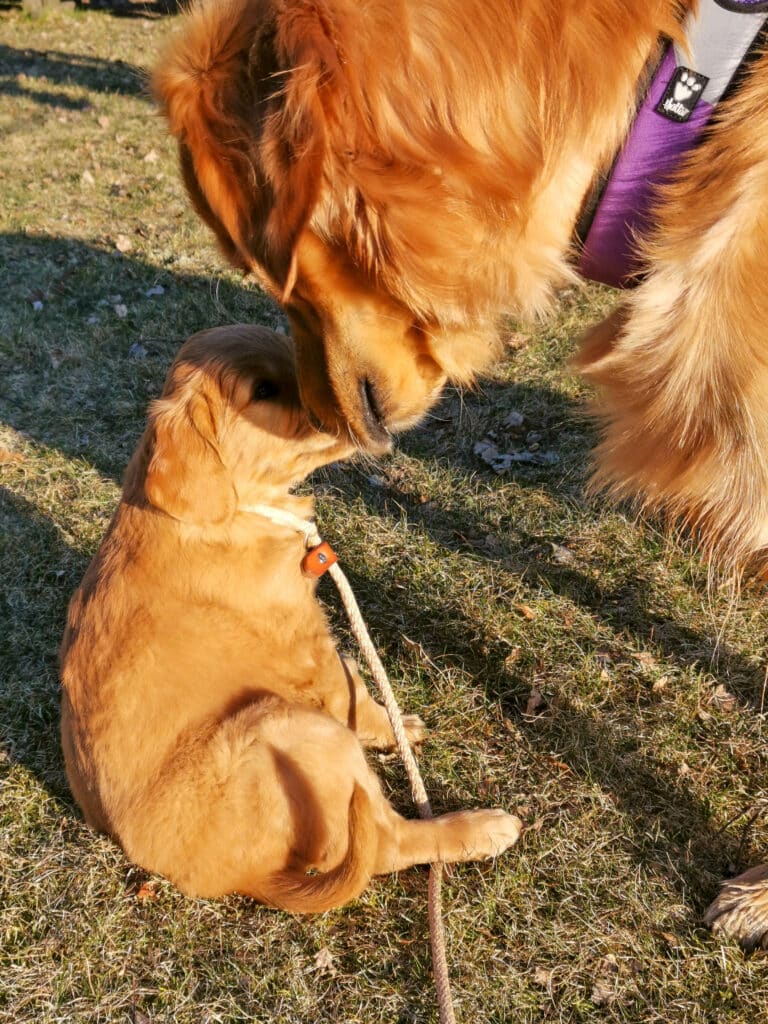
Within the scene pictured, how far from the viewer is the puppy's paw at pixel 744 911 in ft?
6.39

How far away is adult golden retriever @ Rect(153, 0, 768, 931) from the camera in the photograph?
1.19 metres

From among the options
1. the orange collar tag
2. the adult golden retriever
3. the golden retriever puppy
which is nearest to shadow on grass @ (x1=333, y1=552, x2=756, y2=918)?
the golden retriever puppy

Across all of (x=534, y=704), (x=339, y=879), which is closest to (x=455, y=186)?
(x=339, y=879)

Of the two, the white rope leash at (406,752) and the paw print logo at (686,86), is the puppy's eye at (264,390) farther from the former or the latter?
the paw print logo at (686,86)

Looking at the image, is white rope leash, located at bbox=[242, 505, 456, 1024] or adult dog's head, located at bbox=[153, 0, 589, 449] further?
white rope leash, located at bbox=[242, 505, 456, 1024]

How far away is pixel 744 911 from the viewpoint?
1960mm

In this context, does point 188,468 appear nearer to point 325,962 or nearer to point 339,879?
point 339,879

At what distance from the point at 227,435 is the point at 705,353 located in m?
1.23

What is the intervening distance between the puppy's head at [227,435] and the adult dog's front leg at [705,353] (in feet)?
2.43

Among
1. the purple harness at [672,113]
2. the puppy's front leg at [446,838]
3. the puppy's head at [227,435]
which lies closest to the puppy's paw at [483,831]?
the puppy's front leg at [446,838]

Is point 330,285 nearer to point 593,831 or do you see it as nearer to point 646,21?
point 646,21

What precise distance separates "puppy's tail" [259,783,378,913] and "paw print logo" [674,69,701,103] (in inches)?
63.0

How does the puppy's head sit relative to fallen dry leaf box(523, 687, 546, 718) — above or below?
above

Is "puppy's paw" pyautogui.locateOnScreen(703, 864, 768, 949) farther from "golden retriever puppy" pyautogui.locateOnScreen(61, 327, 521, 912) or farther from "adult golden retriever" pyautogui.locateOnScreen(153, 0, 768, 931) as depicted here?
"adult golden retriever" pyautogui.locateOnScreen(153, 0, 768, 931)
